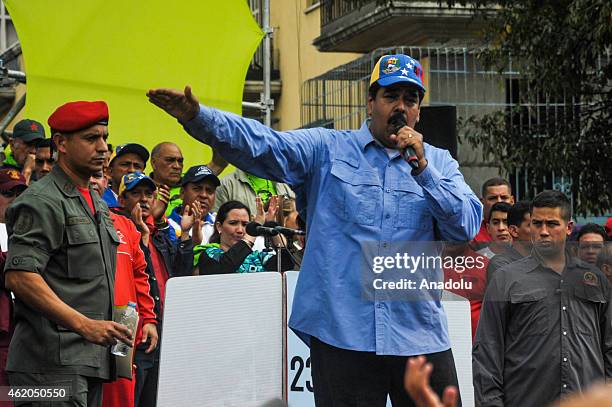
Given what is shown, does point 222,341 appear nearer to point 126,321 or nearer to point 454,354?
point 454,354

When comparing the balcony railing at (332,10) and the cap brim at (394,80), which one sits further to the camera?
the balcony railing at (332,10)

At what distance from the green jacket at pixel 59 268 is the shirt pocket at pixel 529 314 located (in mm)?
2035

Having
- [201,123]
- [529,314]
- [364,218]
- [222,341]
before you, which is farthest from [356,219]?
[222,341]

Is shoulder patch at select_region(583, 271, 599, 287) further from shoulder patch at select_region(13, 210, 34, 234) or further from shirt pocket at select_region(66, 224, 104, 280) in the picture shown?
shoulder patch at select_region(13, 210, 34, 234)

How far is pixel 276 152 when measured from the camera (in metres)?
6.02

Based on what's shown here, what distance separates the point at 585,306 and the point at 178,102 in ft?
8.77

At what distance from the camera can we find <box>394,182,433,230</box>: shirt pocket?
6.00m

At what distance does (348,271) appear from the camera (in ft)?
19.6

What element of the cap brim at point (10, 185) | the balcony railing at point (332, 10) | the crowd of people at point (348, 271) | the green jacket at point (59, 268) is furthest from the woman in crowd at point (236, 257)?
the balcony railing at point (332, 10)

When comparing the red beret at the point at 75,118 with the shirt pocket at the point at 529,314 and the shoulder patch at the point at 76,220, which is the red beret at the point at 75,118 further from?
the shirt pocket at the point at 529,314

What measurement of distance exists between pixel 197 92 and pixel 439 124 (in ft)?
12.5

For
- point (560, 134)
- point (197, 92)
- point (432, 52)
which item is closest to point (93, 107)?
point (197, 92)

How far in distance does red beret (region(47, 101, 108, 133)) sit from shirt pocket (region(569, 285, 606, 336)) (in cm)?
250

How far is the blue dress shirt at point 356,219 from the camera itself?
5.91 metres
